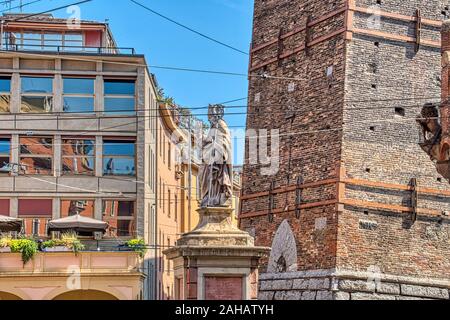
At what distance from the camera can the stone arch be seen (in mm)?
43775

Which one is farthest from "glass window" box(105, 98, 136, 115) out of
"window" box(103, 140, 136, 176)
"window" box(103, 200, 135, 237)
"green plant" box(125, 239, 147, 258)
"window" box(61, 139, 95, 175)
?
"green plant" box(125, 239, 147, 258)

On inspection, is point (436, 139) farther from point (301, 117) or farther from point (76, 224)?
point (76, 224)

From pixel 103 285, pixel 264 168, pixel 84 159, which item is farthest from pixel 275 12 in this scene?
pixel 103 285

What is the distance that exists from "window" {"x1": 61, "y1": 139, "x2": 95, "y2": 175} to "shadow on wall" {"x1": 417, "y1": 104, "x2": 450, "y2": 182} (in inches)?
532

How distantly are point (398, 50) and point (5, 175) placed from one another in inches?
598

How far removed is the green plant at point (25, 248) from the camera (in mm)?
37969

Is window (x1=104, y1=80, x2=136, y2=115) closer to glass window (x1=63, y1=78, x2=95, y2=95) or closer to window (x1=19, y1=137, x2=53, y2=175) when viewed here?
glass window (x1=63, y1=78, x2=95, y2=95)

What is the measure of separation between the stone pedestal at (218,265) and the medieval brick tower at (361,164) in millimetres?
14399

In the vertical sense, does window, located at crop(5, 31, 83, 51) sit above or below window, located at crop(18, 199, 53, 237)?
above

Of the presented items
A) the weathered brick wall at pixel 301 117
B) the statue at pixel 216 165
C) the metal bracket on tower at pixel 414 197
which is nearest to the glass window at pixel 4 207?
the weathered brick wall at pixel 301 117

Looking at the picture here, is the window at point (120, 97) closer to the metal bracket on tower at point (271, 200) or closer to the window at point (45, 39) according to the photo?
the window at point (45, 39)

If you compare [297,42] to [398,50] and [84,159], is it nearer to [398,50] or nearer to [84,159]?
[398,50]

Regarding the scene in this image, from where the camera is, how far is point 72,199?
42594mm

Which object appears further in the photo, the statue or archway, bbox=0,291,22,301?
archway, bbox=0,291,22,301
